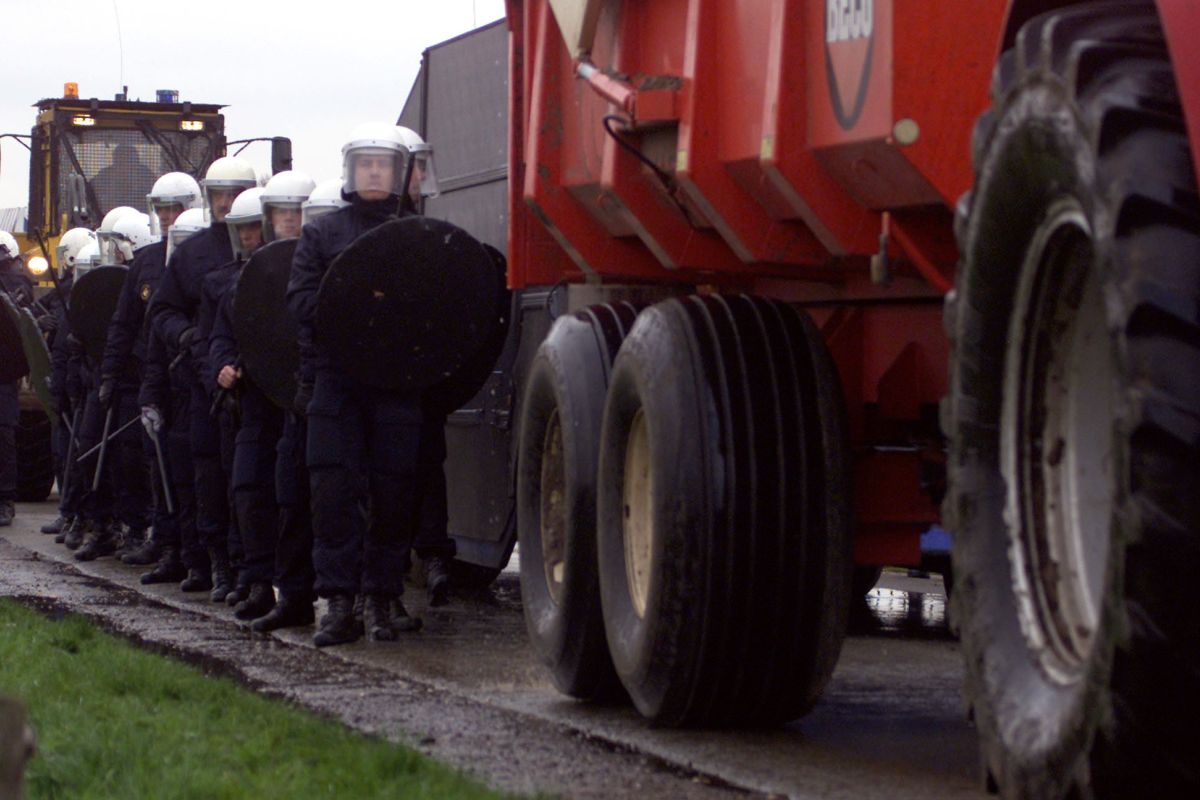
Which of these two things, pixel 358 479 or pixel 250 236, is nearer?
pixel 358 479

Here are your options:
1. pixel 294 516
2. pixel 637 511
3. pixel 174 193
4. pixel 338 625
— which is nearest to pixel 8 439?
pixel 174 193

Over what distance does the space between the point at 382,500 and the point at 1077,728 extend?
6199 mm

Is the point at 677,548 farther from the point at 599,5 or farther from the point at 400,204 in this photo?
the point at 400,204

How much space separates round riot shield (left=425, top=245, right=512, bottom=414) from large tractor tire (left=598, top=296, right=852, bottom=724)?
349 centimetres

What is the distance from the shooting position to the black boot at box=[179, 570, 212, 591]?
12.6 m

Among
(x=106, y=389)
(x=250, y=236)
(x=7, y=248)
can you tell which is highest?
(x=7, y=248)

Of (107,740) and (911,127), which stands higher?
(911,127)

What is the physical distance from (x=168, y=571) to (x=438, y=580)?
2482mm

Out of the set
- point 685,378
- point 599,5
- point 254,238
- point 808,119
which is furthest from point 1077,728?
point 254,238

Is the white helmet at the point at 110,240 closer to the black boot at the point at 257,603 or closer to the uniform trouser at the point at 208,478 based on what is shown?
the uniform trouser at the point at 208,478

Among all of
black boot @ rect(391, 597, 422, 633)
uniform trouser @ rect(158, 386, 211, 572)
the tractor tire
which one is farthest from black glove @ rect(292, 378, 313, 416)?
the tractor tire

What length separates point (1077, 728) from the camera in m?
3.79

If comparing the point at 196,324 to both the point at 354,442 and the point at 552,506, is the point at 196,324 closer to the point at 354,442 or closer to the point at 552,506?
the point at 354,442

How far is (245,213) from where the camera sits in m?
11.7
